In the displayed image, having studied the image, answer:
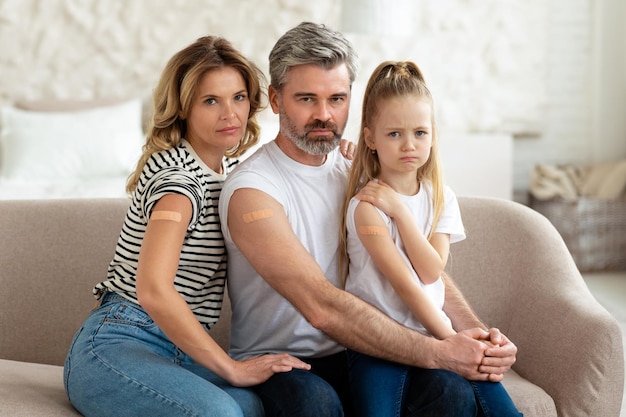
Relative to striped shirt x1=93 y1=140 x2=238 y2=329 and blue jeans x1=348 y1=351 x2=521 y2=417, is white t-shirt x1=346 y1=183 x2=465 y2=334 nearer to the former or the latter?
blue jeans x1=348 y1=351 x2=521 y2=417

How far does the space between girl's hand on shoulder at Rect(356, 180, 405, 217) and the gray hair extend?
0.29 m

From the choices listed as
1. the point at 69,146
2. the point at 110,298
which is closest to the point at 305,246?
the point at 110,298

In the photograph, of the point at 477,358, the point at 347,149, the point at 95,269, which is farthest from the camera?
the point at 95,269

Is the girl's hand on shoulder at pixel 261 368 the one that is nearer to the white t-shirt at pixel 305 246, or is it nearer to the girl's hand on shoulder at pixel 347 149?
the white t-shirt at pixel 305 246

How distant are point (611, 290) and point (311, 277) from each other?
10.6ft

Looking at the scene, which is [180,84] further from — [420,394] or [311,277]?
[420,394]

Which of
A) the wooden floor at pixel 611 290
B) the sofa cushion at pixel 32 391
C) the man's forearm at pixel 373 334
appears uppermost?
the man's forearm at pixel 373 334

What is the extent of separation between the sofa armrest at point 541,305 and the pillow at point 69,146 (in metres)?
2.72

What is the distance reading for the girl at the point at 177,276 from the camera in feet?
5.79

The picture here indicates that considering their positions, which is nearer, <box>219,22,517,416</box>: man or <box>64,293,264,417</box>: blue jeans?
<box>64,293,264,417</box>: blue jeans

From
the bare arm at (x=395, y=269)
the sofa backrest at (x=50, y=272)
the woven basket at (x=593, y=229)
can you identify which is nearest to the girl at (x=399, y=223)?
the bare arm at (x=395, y=269)

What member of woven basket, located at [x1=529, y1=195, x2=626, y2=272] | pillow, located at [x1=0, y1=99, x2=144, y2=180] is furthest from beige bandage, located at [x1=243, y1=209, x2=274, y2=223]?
woven basket, located at [x1=529, y1=195, x2=626, y2=272]

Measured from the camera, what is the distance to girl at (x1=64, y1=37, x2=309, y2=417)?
176 cm

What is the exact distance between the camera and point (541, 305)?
7.30 ft
